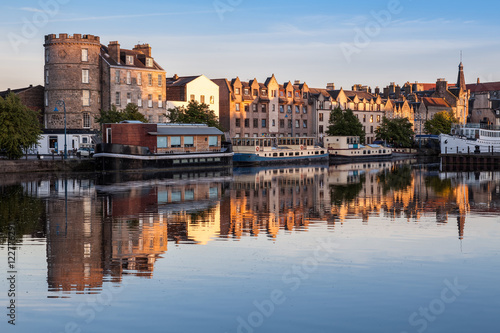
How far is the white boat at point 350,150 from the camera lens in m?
102

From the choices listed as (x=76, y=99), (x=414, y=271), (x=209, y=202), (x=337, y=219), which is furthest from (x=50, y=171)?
(x=414, y=271)

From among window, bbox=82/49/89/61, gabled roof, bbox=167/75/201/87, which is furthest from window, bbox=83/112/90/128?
gabled roof, bbox=167/75/201/87

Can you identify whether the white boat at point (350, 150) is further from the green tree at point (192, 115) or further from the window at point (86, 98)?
the window at point (86, 98)

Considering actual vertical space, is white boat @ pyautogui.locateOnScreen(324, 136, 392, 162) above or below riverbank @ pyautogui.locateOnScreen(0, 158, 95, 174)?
above

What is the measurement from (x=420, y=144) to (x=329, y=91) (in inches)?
811

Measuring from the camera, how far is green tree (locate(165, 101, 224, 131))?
86.9 m

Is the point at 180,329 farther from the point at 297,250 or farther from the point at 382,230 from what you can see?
the point at 382,230

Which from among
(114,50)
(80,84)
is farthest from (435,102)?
(80,84)

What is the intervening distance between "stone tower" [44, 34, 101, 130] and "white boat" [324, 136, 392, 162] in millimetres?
38254

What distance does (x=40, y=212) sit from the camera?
111ft

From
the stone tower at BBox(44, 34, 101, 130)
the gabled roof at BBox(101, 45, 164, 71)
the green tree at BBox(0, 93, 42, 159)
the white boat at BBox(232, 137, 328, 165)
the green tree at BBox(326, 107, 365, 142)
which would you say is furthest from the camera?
the green tree at BBox(326, 107, 365, 142)

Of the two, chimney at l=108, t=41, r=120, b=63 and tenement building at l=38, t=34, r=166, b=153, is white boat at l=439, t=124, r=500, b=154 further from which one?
chimney at l=108, t=41, r=120, b=63

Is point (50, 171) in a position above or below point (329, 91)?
below

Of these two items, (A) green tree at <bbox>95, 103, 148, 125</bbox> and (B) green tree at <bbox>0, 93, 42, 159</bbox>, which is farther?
(A) green tree at <bbox>95, 103, 148, 125</bbox>
